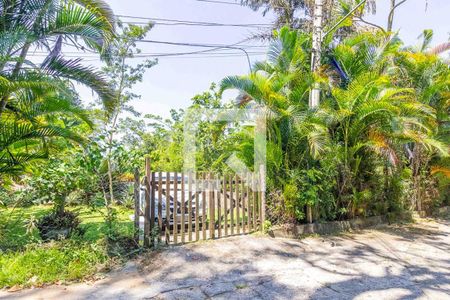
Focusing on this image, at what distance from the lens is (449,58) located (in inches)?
355

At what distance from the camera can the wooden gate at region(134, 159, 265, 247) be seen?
4.51 metres

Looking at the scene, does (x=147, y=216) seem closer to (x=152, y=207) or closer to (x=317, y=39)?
(x=152, y=207)

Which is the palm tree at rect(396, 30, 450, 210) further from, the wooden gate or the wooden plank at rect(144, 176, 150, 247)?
the wooden plank at rect(144, 176, 150, 247)

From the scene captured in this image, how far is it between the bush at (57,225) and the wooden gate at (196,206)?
1.08 m

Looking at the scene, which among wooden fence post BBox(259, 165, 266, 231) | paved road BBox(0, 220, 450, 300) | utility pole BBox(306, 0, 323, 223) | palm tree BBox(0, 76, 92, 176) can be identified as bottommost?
paved road BBox(0, 220, 450, 300)

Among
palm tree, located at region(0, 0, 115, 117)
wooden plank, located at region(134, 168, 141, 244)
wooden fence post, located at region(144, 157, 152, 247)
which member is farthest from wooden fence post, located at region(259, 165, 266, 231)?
palm tree, located at region(0, 0, 115, 117)

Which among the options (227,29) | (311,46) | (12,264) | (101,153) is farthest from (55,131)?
(227,29)

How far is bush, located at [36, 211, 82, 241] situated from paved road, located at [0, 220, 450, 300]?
54.5 inches

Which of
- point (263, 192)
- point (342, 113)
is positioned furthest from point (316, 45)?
point (263, 192)

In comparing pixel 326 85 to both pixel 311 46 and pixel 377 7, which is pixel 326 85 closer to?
pixel 311 46

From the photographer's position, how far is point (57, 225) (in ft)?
15.7

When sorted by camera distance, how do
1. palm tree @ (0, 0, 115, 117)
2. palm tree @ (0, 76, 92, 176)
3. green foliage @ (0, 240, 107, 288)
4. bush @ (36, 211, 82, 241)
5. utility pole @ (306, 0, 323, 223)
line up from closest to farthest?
green foliage @ (0, 240, 107, 288), palm tree @ (0, 0, 115, 117), palm tree @ (0, 76, 92, 176), bush @ (36, 211, 82, 241), utility pole @ (306, 0, 323, 223)

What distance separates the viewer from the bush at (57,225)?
464 centimetres

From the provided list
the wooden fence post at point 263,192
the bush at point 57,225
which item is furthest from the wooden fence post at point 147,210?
the wooden fence post at point 263,192
